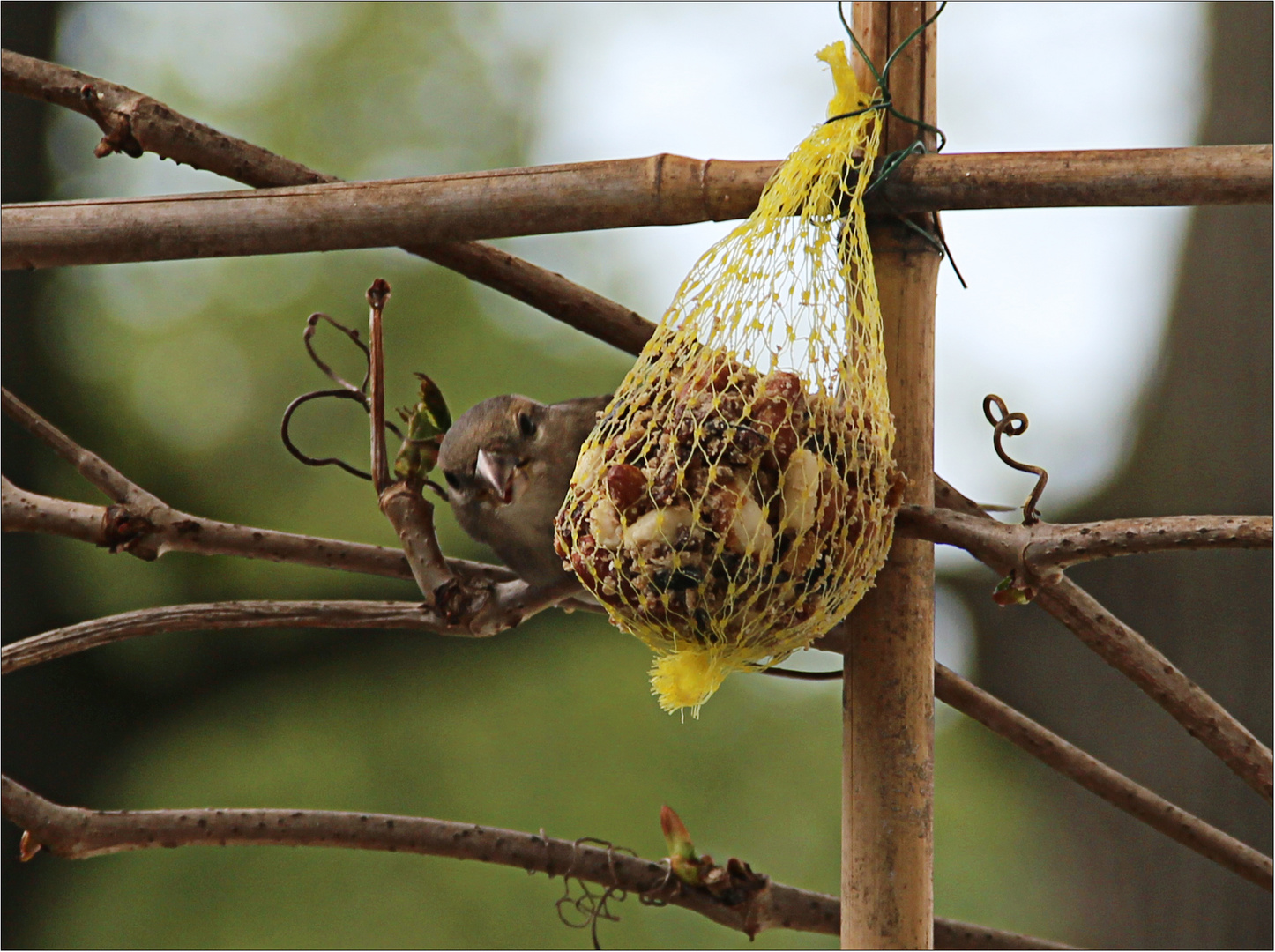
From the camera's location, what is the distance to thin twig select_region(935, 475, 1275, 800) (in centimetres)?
90

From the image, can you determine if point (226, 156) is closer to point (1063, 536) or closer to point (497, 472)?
point (497, 472)

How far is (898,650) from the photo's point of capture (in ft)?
2.70

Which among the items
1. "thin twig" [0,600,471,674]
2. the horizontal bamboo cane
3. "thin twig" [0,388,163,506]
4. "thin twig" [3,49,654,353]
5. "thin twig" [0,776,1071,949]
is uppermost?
"thin twig" [3,49,654,353]

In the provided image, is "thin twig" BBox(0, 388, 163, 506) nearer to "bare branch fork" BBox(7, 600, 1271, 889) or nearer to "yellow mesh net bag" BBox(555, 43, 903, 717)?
"bare branch fork" BBox(7, 600, 1271, 889)

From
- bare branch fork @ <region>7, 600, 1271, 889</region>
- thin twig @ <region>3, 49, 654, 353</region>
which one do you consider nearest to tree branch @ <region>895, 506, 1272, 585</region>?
bare branch fork @ <region>7, 600, 1271, 889</region>

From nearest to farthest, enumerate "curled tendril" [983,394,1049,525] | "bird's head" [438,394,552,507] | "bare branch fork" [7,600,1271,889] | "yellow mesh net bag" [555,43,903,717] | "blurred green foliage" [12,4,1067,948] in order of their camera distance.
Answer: "yellow mesh net bag" [555,43,903,717] → "curled tendril" [983,394,1049,525] → "bare branch fork" [7,600,1271,889] → "bird's head" [438,394,552,507] → "blurred green foliage" [12,4,1067,948]

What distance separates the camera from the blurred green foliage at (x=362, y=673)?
2.21 m

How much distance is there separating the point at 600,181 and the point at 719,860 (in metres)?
1.70

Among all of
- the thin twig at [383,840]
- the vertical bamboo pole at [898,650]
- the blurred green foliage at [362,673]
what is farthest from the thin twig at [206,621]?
the blurred green foliage at [362,673]

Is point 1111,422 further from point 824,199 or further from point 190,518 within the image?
point 190,518

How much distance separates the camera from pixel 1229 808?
2170 millimetres

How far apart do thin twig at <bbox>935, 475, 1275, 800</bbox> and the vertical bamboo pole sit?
10 cm

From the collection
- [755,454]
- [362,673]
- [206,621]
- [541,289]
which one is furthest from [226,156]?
[362,673]

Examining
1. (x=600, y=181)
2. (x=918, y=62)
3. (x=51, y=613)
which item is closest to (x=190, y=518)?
(x=600, y=181)
